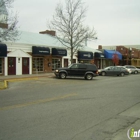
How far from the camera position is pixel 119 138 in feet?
17.2

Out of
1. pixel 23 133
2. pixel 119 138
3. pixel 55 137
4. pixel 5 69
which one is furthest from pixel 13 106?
pixel 5 69

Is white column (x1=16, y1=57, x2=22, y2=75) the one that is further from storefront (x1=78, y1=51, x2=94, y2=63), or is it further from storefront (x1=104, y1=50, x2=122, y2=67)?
storefront (x1=104, y1=50, x2=122, y2=67)

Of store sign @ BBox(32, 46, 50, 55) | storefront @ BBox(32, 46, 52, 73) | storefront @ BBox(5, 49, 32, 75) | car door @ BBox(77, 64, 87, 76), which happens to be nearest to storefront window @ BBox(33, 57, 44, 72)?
storefront @ BBox(32, 46, 52, 73)

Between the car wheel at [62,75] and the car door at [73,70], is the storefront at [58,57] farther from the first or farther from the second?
the car door at [73,70]

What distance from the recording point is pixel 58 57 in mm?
33250

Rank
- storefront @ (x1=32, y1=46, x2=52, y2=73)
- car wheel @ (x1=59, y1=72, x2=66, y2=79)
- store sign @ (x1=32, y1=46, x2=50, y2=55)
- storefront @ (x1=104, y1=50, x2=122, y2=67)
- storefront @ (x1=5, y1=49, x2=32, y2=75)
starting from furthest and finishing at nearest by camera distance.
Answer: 1. storefront @ (x1=104, y1=50, x2=122, y2=67)
2. storefront @ (x1=32, y1=46, x2=52, y2=73)
3. store sign @ (x1=32, y1=46, x2=50, y2=55)
4. storefront @ (x1=5, y1=49, x2=32, y2=75)
5. car wheel @ (x1=59, y1=72, x2=66, y2=79)

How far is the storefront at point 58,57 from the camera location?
31406 millimetres

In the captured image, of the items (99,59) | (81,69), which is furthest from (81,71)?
(99,59)

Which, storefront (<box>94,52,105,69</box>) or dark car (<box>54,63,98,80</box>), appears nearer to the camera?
dark car (<box>54,63,98,80</box>)

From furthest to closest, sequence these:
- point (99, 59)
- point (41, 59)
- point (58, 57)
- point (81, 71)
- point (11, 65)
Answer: point (99, 59), point (58, 57), point (41, 59), point (11, 65), point (81, 71)

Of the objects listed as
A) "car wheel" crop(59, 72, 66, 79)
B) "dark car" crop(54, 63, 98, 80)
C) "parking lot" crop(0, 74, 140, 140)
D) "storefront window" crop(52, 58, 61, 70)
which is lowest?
"parking lot" crop(0, 74, 140, 140)

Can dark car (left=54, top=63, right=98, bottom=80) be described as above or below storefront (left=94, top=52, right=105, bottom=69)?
below

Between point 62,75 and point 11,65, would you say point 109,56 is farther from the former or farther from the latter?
point 11,65

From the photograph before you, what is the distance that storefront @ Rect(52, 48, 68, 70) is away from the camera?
103 ft
